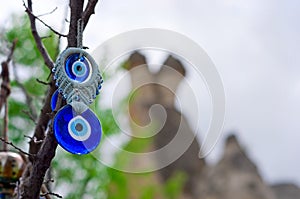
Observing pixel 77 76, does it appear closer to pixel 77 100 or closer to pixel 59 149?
pixel 77 100

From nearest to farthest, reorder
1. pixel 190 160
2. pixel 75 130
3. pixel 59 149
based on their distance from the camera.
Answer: pixel 75 130
pixel 59 149
pixel 190 160

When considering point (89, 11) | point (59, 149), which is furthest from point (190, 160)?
point (89, 11)

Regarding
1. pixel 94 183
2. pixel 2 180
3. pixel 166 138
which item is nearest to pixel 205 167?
pixel 166 138

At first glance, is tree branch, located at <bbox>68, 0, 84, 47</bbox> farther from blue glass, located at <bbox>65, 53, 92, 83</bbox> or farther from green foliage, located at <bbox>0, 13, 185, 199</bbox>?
green foliage, located at <bbox>0, 13, 185, 199</bbox>

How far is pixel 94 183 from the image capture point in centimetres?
285

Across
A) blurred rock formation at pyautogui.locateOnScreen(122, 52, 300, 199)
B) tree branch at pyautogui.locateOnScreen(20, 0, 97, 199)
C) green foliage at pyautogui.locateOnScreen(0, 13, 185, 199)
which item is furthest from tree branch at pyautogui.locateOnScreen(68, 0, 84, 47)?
blurred rock formation at pyautogui.locateOnScreen(122, 52, 300, 199)

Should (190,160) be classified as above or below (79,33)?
below

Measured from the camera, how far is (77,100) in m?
0.49

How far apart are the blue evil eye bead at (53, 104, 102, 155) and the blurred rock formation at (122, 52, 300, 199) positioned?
11.9ft

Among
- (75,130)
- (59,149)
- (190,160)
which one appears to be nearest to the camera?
(75,130)

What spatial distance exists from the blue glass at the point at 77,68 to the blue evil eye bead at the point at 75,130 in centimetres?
3

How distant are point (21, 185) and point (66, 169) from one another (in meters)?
2.23

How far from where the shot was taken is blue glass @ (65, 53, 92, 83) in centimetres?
50

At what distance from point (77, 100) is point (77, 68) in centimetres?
3
